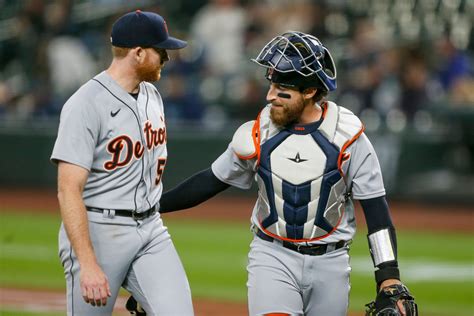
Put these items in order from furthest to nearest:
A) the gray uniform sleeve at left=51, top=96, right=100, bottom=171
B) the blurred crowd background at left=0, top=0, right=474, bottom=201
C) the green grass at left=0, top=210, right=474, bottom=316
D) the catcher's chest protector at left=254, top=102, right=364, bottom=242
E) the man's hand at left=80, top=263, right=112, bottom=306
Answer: the blurred crowd background at left=0, top=0, right=474, bottom=201 → the green grass at left=0, top=210, right=474, bottom=316 → the catcher's chest protector at left=254, top=102, right=364, bottom=242 → the gray uniform sleeve at left=51, top=96, right=100, bottom=171 → the man's hand at left=80, top=263, right=112, bottom=306

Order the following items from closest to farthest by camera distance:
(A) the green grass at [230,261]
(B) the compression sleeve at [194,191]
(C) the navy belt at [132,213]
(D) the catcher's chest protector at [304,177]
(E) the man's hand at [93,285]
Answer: (E) the man's hand at [93,285]
(D) the catcher's chest protector at [304,177]
(C) the navy belt at [132,213]
(B) the compression sleeve at [194,191]
(A) the green grass at [230,261]

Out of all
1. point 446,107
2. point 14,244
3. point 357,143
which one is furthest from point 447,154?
point 357,143

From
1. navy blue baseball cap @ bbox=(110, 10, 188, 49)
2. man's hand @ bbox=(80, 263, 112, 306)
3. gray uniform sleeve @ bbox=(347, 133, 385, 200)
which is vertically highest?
navy blue baseball cap @ bbox=(110, 10, 188, 49)

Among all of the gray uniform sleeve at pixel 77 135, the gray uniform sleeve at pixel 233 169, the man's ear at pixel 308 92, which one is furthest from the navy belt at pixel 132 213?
the man's ear at pixel 308 92

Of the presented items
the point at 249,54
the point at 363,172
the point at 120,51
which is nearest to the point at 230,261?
the point at 249,54

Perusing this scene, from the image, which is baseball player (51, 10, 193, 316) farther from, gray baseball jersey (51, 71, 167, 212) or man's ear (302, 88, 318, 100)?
man's ear (302, 88, 318, 100)

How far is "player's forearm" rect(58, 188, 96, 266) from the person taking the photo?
4832 millimetres

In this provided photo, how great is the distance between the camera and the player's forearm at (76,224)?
4832 millimetres

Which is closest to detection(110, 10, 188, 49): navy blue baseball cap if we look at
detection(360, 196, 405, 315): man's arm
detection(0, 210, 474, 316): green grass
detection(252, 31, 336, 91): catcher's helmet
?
detection(252, 31, 336, 91): catcher's helmet

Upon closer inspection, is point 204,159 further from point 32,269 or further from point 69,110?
point 69,110

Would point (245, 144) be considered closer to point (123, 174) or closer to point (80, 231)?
point (123, 174)

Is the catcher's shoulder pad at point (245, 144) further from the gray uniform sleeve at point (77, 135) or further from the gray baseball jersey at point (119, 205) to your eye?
the gray uniform sleeve at point (77, 135)

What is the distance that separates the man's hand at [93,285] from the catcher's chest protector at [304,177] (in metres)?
0.86

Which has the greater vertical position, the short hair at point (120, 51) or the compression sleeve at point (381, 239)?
the short hair at point (120, 51)
